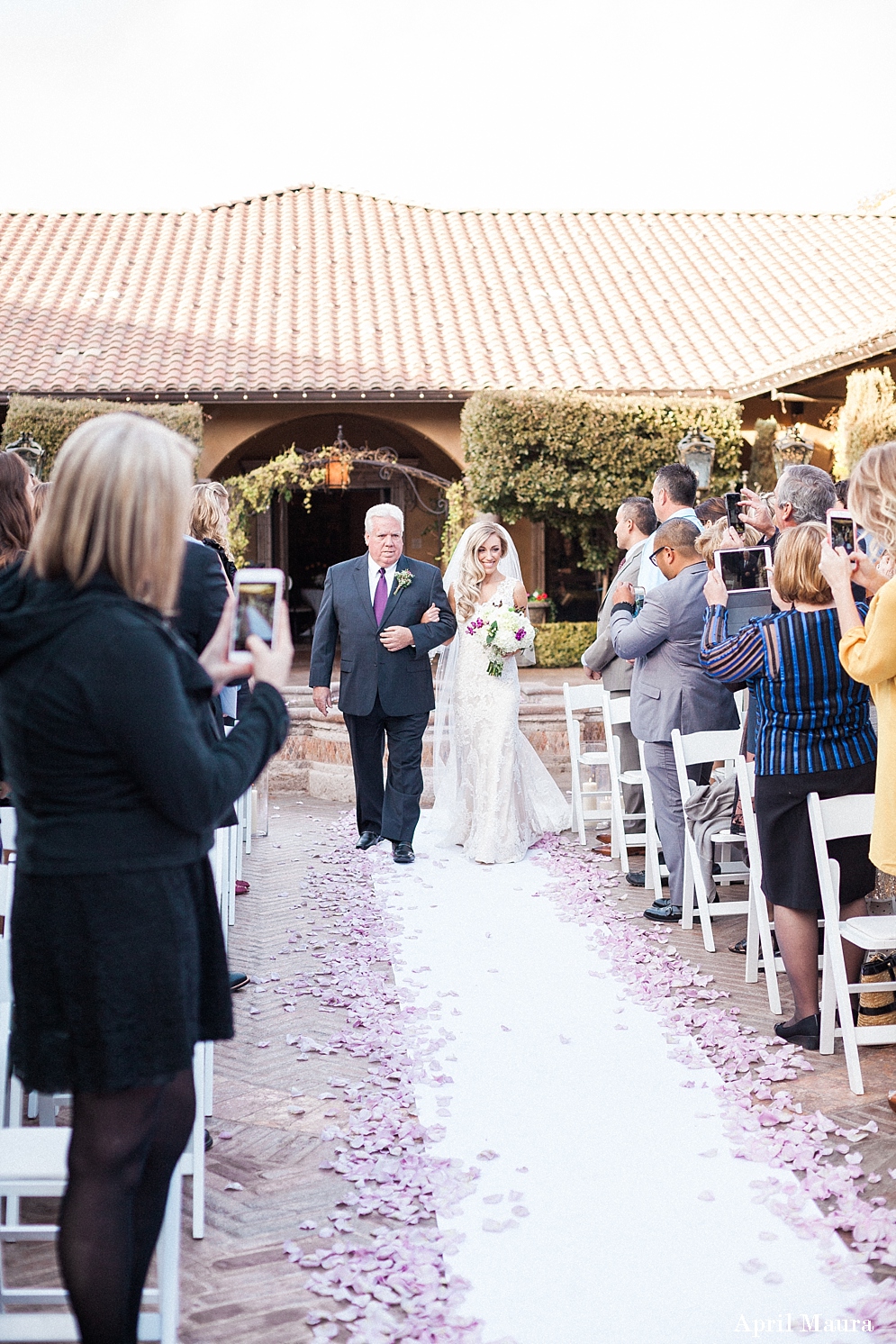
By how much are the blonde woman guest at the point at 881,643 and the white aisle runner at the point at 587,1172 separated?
107 cm

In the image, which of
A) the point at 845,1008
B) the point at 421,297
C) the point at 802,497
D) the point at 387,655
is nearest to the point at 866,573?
the point at 845,1008

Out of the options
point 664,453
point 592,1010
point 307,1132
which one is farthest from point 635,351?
point 307,1132

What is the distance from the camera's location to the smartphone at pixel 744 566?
16.6 feet

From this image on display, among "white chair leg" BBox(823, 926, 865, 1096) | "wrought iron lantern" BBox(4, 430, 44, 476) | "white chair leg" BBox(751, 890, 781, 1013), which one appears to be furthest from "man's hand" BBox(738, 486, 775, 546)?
"wrought iron lantern" BBox(4, 430, 44, 476)

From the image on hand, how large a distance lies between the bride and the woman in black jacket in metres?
5.58

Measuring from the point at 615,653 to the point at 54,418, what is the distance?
9058 mm

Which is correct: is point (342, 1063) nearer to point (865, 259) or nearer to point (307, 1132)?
point (307, 1132)

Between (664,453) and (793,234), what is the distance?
8425 mm

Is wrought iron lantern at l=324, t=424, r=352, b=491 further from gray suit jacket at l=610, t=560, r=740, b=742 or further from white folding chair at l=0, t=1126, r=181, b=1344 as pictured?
white folding chair at l=0, t=1126, r=181, b=1344

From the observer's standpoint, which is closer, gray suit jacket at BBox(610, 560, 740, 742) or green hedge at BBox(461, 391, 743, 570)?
gray suit jacket at BBox(610, 560, 740, 742)

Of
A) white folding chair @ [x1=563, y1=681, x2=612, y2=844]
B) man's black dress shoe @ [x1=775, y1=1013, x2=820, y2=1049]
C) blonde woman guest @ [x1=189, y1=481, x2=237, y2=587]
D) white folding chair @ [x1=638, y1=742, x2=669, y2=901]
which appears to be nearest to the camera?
man's black dress shoe @ [x1=775, y1=1013, x2=820, y2=1049]

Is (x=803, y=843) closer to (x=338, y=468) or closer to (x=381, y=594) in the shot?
(x=381, y=594)

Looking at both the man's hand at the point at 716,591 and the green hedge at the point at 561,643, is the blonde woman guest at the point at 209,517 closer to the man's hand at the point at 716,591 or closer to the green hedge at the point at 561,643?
the man's hand at the point at 716,591

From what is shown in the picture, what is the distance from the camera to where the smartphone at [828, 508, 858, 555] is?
461 centimetres
